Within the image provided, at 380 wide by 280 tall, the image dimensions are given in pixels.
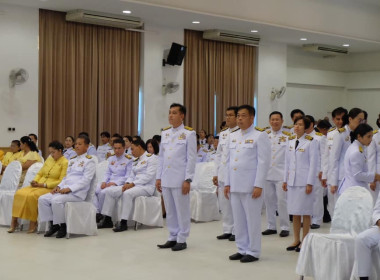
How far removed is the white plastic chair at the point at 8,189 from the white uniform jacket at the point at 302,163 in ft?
13.0

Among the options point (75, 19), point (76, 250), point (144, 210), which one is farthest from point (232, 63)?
point (76, 250)

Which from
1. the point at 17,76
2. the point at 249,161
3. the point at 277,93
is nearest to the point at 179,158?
the point at 249,161

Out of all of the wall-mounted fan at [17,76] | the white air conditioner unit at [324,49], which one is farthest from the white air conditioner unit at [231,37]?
the wall-mounted fan at [17,76]

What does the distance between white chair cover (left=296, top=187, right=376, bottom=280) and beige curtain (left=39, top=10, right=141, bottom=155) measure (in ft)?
28.1

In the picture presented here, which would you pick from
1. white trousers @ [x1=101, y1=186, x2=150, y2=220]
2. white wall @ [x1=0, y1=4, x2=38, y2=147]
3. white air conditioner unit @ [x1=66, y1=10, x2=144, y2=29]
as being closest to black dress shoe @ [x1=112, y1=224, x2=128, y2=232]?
white trousers @ [x1=101, y1=186, x2=150, y2=220]

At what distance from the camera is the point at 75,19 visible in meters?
12.9

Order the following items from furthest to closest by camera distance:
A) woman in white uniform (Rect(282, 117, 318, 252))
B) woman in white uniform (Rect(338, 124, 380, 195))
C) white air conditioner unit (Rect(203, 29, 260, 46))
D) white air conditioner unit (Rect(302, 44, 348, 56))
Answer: white air conditioner unit (Rect(302, 44, 348, 56)) → white air conditioner unit (Rect(203, 29, 260, 46)) → woman in white uniform (Rect(282, 117, 318, 252)) → woman in white uniform (Rect(338, 124, 380, 195))

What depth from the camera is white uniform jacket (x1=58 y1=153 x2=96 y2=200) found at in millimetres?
8219

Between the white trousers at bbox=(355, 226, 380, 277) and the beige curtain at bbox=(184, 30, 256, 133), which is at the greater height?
the beige curtain at bbox=(184, 30, 256, 133)

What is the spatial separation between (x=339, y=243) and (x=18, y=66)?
8.88 meters

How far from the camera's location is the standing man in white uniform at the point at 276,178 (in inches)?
330

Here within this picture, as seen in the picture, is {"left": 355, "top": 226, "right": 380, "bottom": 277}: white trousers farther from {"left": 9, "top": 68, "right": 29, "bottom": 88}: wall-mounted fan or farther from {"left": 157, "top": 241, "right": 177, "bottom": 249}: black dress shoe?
{"left": 9, "top": 68, "right": 29, "bottom": 88}: wall-mounted fan

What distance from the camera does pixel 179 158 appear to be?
24.0 ft

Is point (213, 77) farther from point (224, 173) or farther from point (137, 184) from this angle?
point (224, 173)
